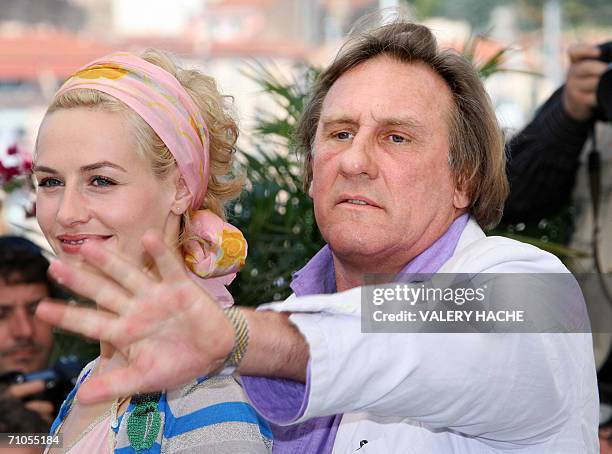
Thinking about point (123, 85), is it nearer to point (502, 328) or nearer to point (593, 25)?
point (502, 328)

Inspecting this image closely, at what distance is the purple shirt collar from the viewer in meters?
1.92

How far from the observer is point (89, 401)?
3.65 ft

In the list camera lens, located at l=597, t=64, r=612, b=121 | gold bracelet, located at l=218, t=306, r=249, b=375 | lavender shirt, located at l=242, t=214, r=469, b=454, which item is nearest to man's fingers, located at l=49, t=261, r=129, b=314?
gold bracelet, located at l=218, t=306, r=249, b=375

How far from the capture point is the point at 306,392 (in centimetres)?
122

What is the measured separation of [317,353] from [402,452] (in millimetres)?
540

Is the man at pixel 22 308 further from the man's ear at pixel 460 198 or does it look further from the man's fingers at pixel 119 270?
the man's fingers at pixel 119 270

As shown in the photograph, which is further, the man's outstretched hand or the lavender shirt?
the lavender shirt

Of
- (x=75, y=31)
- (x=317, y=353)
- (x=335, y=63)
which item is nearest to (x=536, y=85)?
(x=335, y=63)

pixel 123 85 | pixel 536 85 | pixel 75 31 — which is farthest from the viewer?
pixel 75 31

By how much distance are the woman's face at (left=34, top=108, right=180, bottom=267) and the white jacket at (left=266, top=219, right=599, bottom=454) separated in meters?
0.64

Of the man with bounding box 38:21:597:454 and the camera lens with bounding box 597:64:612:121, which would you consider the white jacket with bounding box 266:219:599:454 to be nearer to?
the man with bounding box 38:21:597:454

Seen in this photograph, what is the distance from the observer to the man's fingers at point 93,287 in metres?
1.15

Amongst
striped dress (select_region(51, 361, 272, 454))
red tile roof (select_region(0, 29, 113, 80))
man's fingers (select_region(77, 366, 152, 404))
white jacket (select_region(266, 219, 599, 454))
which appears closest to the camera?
man's fingers (select_region(77, 366, 152, 404))

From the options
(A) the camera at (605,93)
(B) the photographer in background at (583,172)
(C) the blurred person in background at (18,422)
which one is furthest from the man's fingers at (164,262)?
(A) the camera at (605,93)
